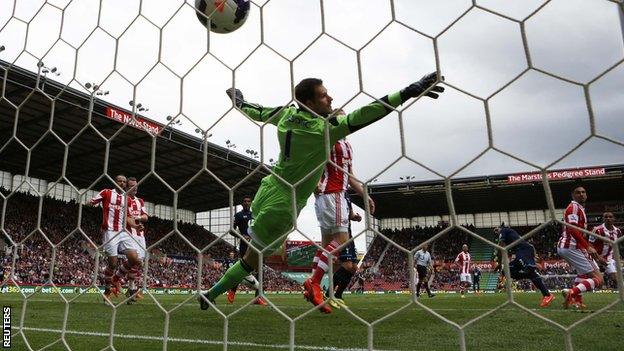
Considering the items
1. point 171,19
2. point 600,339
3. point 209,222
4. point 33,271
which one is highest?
point 209,222

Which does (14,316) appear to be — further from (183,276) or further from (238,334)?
(183,276)

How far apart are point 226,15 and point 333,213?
2.20 metres

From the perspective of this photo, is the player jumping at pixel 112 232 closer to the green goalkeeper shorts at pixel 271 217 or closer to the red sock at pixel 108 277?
the red sock at pixel 108 277

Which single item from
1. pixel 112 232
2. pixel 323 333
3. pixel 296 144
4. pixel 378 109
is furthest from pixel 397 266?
pixel 378 109

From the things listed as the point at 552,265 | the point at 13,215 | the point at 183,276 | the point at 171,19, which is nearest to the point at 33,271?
the point at 13,215

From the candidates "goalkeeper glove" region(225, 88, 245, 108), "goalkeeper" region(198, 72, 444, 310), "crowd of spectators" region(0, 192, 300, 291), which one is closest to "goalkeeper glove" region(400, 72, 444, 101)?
"goalkeeper" region(198, 72, 444, 310)

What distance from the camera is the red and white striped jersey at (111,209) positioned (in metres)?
6.24

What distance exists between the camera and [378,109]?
2018 millimetres

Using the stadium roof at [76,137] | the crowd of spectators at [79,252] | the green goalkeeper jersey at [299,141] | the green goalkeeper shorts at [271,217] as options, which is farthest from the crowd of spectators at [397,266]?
the green goalkeeper jersey at [299,141]

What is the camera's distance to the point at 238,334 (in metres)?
3.26

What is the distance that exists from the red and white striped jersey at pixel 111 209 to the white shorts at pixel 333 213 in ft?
9.81

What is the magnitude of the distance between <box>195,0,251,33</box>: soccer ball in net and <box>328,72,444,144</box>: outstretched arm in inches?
30.7

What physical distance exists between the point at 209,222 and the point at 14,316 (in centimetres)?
1822

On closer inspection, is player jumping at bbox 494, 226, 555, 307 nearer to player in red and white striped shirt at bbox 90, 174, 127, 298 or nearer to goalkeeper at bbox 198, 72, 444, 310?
goalkeeper at bbox 198, 72, 444, 310
